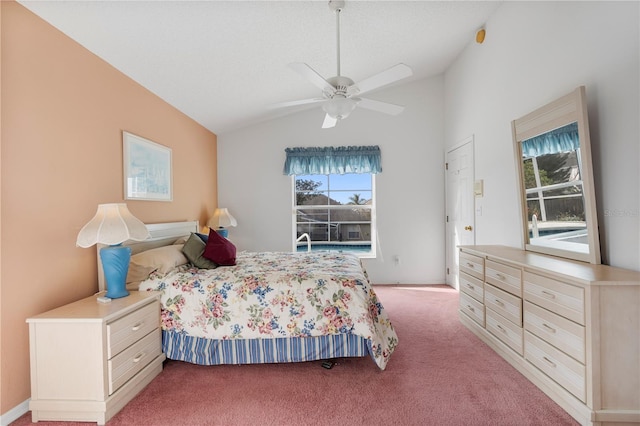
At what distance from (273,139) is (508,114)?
10.4 ft

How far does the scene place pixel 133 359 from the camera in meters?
2.10

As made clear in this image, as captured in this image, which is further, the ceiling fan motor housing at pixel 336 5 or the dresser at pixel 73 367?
the ceiling fan motor housing at pixel 336 5

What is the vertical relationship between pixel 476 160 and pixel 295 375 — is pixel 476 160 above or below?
above

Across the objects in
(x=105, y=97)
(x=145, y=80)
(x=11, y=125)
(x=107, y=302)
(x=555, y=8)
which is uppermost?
(x=555, y=8)

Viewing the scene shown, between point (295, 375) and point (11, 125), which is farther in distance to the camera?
point (295, 375)

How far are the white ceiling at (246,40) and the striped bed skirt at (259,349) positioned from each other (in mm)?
2203

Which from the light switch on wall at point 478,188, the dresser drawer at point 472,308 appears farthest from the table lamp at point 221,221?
the light switch on wall at point 478,188

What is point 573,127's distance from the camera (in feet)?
7.39

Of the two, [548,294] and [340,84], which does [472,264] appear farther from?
[340,84]

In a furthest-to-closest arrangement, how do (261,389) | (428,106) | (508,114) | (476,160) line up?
1. (428,106)
2. (476,160)
3. (508,114)
4. (261,389)

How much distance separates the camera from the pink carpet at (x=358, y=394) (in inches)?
73.9

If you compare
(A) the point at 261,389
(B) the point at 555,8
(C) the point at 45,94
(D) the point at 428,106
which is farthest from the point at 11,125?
(D) the point at 428,106

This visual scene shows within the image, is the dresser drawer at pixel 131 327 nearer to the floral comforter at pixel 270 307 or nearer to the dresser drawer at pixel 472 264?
the floral comforter at pixel 270 307

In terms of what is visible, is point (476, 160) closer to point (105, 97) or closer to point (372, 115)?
point (372, 115)
